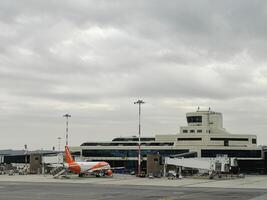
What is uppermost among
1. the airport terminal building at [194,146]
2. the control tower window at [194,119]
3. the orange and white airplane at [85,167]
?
the control tower window at [194,119]

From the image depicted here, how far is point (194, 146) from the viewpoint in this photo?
543 ft

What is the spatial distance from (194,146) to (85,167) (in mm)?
60342

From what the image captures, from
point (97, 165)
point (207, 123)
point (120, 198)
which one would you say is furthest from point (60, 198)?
point (207, 123)

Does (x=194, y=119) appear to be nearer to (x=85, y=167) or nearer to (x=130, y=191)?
(x=85, y=167)

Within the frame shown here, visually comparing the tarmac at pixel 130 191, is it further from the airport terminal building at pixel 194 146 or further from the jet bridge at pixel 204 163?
the airport terminal building at pixel 194 146

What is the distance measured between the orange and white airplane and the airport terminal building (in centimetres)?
3962

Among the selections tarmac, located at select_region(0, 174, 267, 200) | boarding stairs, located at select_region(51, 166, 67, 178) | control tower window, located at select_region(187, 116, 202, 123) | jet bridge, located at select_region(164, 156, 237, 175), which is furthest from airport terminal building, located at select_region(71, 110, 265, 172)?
tarmac, located at select_region(0, 174, 267, 200)

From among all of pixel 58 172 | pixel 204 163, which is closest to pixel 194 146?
pixel 204 163

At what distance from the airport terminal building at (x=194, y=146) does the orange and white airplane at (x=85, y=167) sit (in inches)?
1560

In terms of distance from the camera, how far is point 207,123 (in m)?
177

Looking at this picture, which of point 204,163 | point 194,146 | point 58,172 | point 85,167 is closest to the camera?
point 85,167

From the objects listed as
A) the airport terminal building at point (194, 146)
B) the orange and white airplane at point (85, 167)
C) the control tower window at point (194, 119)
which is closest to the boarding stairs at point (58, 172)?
the orange and white airplane at point (85, 167)

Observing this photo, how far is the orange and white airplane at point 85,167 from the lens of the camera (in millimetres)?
113812

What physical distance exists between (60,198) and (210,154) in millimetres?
113162
